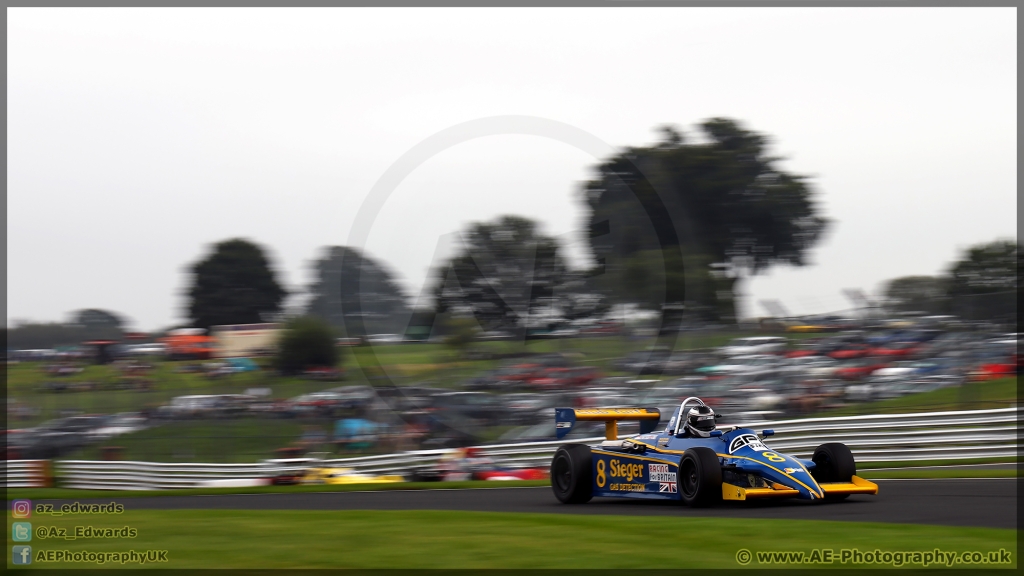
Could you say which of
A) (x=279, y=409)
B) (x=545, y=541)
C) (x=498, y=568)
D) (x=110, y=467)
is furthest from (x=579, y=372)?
(x=498, y=568)

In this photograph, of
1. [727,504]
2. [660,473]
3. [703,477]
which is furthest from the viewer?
[660,473]

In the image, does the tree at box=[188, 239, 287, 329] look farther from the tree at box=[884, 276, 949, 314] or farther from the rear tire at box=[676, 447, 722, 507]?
the rear tire at box=[676, 447, 722, 507]

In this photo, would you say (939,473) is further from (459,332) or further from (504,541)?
(459,332)

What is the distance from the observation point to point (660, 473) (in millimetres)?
10203

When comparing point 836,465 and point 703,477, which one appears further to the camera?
point 836,465

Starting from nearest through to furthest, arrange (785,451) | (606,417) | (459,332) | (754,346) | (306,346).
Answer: (606,417), (785,451), (754,346), (306,346), (459,332)

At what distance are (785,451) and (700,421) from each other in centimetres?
724

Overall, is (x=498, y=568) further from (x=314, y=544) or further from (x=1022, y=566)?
(x=1022, y=566)

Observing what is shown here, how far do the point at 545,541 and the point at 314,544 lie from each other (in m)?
1.80

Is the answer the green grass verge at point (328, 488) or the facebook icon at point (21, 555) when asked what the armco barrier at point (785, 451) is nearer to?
the green grass verge at point (328, 488)

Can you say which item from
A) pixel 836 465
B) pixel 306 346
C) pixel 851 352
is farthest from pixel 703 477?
pixel 306 346

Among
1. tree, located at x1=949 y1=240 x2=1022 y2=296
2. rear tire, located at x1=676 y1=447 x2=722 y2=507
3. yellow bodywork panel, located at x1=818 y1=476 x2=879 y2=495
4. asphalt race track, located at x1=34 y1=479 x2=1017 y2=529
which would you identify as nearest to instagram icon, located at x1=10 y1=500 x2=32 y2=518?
asphalt race track, located at x1=34 y1=479 x2=1017 y2=529

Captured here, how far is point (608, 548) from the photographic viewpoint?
706cm

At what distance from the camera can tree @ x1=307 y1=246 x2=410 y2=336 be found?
22.5 m
